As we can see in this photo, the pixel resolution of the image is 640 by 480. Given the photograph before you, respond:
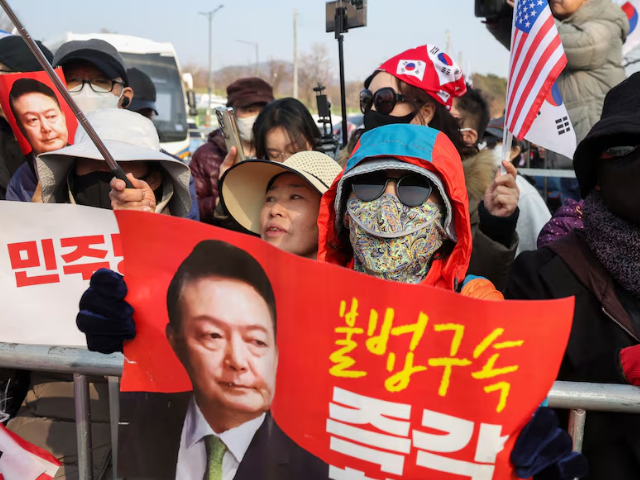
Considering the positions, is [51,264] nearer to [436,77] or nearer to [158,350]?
[158,350]

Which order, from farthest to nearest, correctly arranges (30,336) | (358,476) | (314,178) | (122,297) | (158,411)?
(314,178) → (30,336) → (158,411) → (122,297) → (358,476)

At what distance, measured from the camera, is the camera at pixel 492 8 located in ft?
12.9

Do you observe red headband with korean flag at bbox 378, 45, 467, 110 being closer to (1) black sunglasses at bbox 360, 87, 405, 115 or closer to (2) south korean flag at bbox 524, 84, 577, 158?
(1) black sunglasses at bbox 360, 87, 405, 115

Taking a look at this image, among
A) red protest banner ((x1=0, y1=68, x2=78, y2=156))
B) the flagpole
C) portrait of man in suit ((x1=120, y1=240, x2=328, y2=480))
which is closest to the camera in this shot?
portrait of man in suit ((x1=120, y1=240, x2=328, y2=480))

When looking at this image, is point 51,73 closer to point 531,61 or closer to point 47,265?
point 47,265

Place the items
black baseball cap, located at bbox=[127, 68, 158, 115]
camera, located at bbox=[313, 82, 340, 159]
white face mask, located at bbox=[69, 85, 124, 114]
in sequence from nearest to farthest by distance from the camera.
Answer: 1. white face mask, located at bbox=[69, 85, 124, 114]
2. camera, located at bbox=[313, 82, 340, 159]
3. black baseball cap, located at bbox=[127, 68, 158, 115]

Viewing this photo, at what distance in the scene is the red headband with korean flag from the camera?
3357 mm

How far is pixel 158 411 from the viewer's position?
173cm

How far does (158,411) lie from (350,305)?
2.28 ft

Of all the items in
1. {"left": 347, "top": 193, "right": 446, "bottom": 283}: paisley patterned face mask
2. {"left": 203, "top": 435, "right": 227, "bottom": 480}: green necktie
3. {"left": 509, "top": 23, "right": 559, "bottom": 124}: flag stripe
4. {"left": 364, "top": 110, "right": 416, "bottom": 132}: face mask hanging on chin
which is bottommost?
{"left": 203, "top": 435, "right": 227, "bottom": 480}: green necktie

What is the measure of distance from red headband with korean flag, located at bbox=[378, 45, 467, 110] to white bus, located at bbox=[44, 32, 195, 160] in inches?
399

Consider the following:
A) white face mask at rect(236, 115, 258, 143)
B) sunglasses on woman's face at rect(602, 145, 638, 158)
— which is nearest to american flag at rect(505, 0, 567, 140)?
sunglasses on woman's face at rect(602, 145, 638, 158)

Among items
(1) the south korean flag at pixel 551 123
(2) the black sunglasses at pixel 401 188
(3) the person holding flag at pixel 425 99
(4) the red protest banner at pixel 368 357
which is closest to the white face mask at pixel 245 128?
(3) the person holding flag at pixel 425 99

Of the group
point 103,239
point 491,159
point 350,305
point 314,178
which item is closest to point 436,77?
point 491,159
